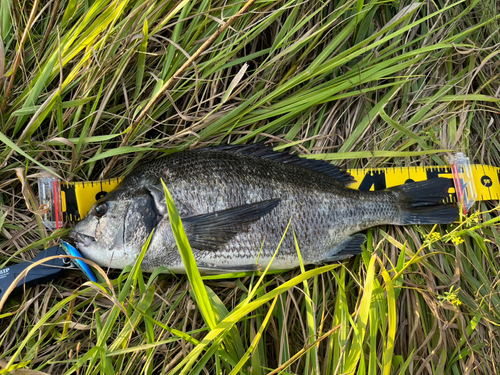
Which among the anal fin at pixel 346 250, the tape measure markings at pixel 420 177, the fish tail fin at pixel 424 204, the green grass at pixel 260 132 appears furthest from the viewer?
the tape measure markings at pixel 420 177

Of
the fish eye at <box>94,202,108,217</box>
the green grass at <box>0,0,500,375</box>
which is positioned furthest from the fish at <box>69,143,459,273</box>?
the green grass at <box>0,0,500,375</box>

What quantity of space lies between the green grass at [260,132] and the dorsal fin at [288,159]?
0.36 ft

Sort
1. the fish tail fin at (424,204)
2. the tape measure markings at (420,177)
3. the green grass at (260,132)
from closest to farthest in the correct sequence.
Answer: the green grass at (260,132), the fish tail fin at (424,204), the tape measure markings at (420,177)

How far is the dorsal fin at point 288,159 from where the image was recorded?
105 inches

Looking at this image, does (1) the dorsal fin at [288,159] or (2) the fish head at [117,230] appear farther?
(1) the dorsal fin at [288,159]

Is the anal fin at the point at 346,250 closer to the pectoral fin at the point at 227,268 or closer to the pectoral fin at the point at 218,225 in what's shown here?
the pectoral fin at the point at 227,268

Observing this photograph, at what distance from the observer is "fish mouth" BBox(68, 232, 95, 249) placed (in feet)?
7.52

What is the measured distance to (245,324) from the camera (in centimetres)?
237

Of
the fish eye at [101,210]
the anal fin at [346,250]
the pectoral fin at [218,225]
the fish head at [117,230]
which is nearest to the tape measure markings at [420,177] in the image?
the anal fin at [346,250]

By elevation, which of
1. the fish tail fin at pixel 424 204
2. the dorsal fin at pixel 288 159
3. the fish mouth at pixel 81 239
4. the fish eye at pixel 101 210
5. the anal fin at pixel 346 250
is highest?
the dorsal fin at pixel 288 159

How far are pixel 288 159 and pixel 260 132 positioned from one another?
1.03 feet

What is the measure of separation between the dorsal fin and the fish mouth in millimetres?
1037

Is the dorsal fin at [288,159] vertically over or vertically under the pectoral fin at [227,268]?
over

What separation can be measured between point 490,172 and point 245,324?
2303 mm
